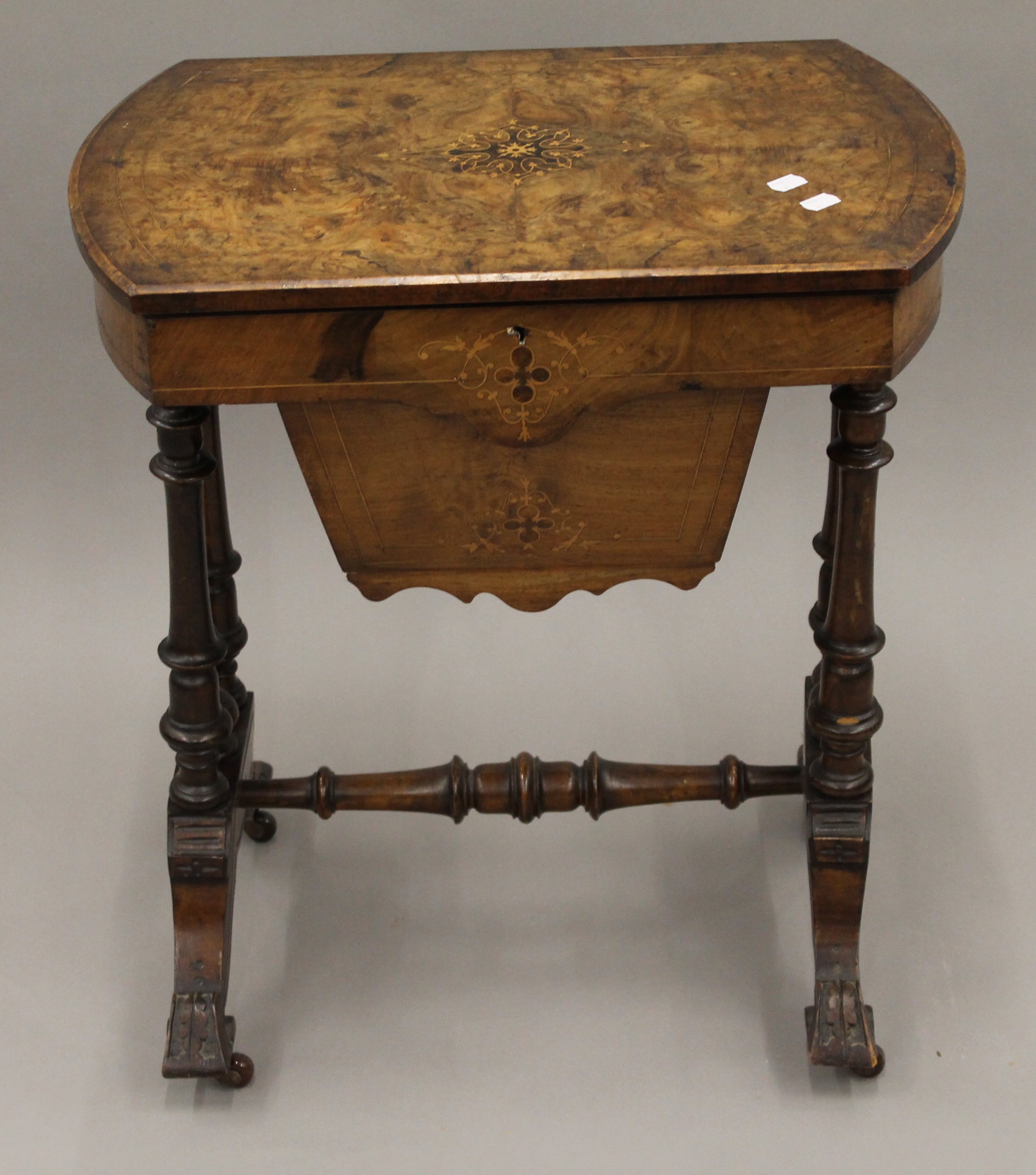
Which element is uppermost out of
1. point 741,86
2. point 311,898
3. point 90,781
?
point 741,86

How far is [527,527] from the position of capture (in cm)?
310

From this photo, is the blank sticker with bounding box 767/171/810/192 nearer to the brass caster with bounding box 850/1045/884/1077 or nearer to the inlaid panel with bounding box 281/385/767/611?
the inlaid panel with bounding box 281/385/767/611

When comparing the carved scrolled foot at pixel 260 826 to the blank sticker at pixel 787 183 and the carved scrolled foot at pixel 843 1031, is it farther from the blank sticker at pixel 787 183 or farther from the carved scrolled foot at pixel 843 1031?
the blank sticker at pixel 787 183

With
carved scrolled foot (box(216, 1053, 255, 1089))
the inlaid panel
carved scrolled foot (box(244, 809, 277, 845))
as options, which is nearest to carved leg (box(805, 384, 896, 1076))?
the inlaid panel

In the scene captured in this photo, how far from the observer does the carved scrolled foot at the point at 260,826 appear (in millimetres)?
3602

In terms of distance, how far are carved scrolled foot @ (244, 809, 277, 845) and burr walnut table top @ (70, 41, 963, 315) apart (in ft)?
3.97

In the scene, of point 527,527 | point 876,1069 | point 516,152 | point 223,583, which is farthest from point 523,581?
point 876,1069

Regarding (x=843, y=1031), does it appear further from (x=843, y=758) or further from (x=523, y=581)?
(x=523, y=581)

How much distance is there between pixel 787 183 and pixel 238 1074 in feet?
5.00

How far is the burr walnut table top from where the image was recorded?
8.51 feet

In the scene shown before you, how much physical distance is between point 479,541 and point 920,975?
3.23 feet

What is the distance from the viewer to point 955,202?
2.73m

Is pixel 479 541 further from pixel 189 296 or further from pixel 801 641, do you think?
pixel 801 641

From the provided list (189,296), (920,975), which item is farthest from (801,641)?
(189,296)
